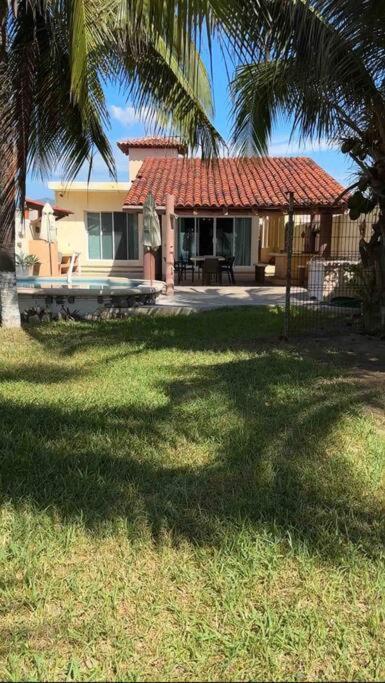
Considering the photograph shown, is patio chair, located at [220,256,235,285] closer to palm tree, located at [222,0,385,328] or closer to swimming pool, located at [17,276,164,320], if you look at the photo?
swimming pool, located at [17,276,164,320]

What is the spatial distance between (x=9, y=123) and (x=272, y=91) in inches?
149

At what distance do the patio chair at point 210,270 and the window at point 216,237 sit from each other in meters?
2.02

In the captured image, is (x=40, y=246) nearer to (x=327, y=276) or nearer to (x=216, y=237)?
(x=216, y=237)

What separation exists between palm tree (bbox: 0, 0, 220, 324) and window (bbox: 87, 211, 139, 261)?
12.5 metres

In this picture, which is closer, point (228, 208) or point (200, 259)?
point (228, 208)

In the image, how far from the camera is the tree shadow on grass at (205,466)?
334 centimetres

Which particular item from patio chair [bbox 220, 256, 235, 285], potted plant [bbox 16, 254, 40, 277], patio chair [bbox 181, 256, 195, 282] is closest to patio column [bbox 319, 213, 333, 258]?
patio chair [bbox 220, 256, 235, 285]

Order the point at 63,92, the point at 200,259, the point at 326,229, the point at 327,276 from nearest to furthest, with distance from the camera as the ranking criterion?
the point at 63,92 < the point at 327,276 < the point at 326,229 < the point at 200,259

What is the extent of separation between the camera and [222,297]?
15.1 m

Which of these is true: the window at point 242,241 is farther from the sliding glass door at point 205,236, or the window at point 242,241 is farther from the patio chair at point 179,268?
the patio chair at point 179,268

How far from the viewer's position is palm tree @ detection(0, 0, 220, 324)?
7.18m

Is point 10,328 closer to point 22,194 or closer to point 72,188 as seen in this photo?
point 22,194

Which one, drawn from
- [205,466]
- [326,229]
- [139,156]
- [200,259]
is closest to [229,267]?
[200,259]

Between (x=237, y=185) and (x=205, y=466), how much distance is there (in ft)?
53.7
